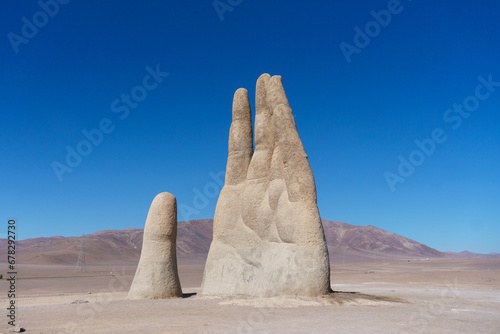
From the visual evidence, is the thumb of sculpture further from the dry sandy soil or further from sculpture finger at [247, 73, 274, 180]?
sculpture finger at [247, 73, 274, 180]

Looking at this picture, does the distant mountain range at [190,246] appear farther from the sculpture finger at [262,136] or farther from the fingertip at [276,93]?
the fingertip at [276,93]

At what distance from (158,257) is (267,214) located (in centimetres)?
392

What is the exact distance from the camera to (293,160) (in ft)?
48.1

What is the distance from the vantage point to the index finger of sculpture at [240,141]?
17.0 m

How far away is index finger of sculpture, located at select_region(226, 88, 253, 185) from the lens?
55.9 feet

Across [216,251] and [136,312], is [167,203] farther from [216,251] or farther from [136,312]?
[136,312]

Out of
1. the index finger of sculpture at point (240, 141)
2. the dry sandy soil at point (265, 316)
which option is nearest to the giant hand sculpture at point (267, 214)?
the index finger of sculpture at point (240, 141)

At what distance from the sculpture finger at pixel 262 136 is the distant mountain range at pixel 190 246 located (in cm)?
7117

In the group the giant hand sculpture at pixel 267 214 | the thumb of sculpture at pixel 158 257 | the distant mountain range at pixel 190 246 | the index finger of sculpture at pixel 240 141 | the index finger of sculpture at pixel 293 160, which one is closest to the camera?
the giant hand sculpture at pixel 267 214

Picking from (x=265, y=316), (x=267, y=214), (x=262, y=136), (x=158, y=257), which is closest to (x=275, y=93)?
(x=262, y=136)

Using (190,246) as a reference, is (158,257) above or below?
below

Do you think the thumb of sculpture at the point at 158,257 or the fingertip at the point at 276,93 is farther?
the fingertip at the point at 276,93

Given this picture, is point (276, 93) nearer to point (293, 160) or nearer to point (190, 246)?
point (293, 160)

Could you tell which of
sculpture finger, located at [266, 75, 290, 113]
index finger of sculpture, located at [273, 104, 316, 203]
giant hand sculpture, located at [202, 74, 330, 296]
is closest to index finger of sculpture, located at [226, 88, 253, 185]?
giant hand sculpture, located at [202, 74, 330, 296]
